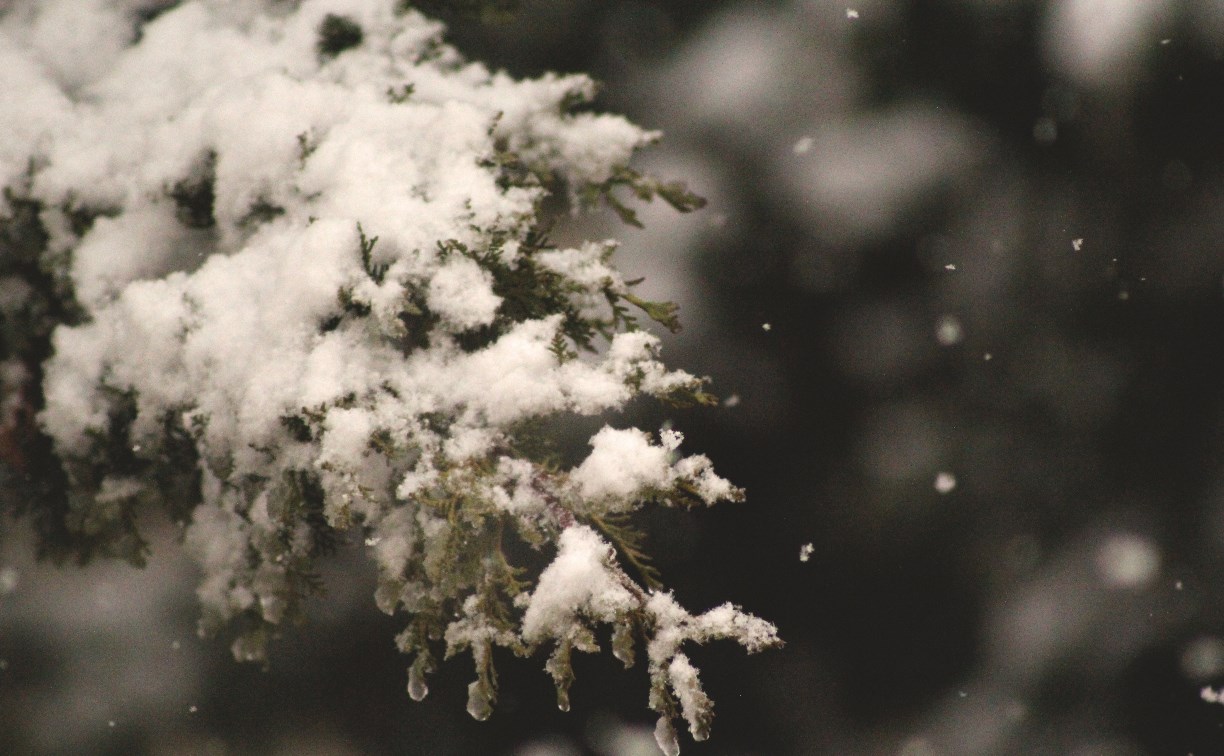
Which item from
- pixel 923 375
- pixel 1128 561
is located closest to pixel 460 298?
pixel 923 375

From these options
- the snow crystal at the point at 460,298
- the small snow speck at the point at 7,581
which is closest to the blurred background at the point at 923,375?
the small snow speck at the point at 7,581

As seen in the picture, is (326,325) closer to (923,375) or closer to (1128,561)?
(923,375)

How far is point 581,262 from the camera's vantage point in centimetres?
154

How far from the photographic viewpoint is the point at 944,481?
272 centimetres

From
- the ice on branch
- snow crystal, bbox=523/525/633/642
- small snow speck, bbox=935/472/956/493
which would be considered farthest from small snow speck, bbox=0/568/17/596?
small snow speck, bbox=935/472/956/493

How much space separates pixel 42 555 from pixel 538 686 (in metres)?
1.74

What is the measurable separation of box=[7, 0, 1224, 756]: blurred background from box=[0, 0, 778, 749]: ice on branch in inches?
38.7

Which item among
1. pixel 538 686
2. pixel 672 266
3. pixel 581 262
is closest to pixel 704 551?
pixel 538 686

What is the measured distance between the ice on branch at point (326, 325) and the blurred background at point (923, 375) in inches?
38.7

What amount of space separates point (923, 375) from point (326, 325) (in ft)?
7.06

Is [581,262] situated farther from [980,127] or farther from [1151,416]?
[1151,416]

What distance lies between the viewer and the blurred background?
2592 millimetres

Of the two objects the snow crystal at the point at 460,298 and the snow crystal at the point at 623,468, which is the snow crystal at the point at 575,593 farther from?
the snow crystal at the point at 460,298

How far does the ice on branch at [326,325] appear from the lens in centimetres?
129
